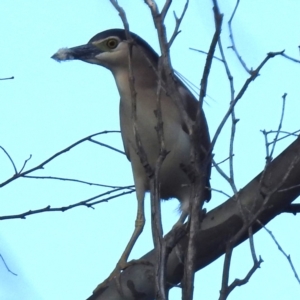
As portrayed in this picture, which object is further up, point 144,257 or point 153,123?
point 153,123

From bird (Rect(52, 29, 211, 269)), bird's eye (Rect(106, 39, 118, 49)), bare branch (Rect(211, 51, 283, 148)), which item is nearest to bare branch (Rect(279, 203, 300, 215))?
bird (Rect(52, 29, 211, 269))

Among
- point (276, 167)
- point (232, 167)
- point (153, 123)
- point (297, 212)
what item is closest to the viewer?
point (232, 167)

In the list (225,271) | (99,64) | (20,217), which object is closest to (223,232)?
(20,217)

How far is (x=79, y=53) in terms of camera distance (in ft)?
12.6

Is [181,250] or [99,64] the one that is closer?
[181,250]

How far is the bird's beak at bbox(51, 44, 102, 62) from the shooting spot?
3.84 m

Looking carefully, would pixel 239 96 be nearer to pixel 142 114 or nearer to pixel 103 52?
A: pixel 142 114

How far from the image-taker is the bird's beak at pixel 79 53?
384 cm

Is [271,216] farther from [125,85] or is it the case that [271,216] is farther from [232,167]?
[125,85]

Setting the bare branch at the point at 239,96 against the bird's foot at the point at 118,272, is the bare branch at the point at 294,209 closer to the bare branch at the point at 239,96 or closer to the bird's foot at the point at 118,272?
the bird's foot at the point at 118,272

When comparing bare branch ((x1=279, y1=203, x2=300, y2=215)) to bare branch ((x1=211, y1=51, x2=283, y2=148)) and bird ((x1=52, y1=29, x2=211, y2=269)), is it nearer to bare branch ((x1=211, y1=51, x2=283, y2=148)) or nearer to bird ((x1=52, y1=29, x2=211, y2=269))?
bird ((x1=52, y1=29, x2=211, y2=269))

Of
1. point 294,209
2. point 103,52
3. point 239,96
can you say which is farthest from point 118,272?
point 239,96

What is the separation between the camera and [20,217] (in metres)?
3.00

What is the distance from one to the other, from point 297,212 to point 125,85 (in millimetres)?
1222
